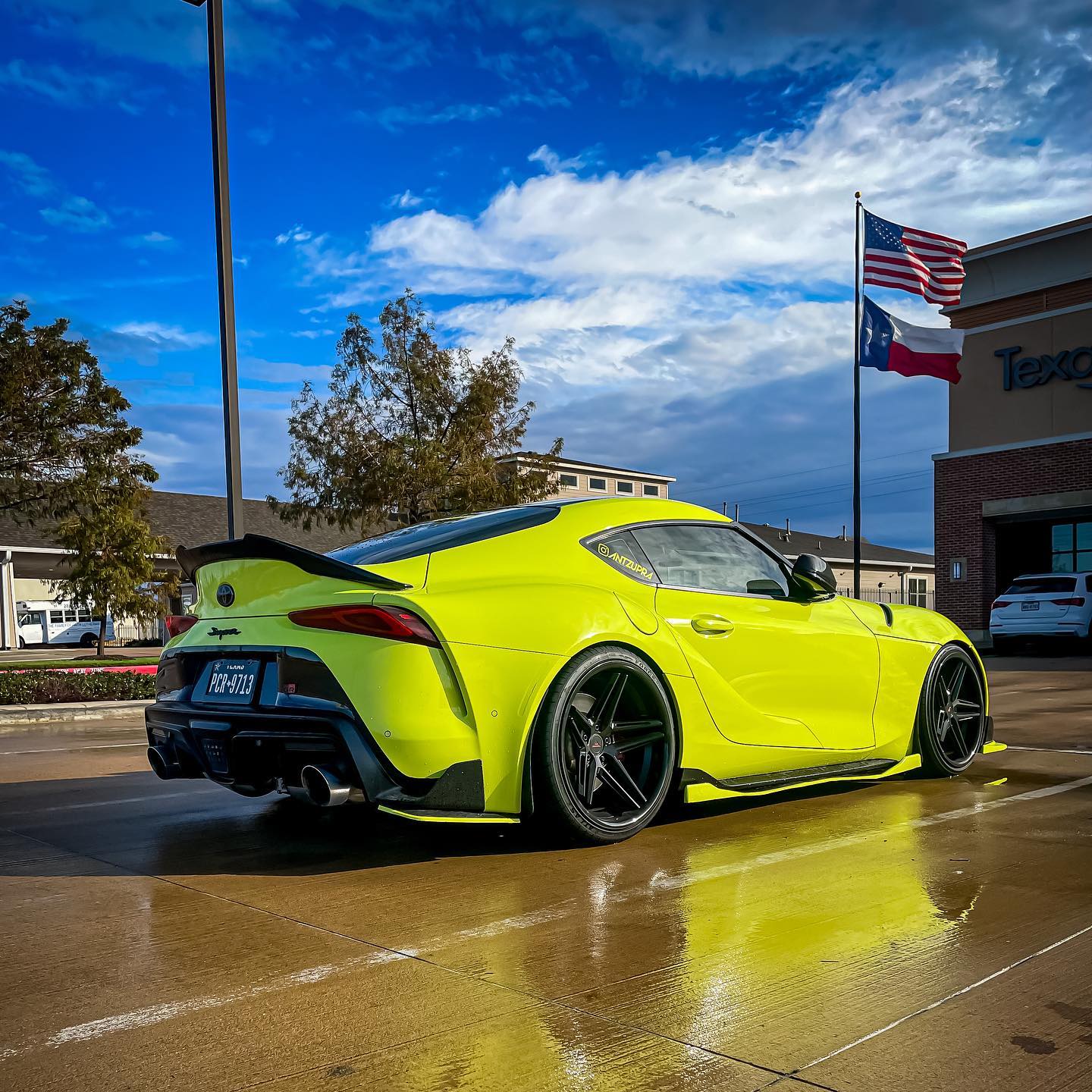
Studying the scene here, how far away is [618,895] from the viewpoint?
12.8 ft

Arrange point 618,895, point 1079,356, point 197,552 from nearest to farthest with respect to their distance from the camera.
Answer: point 618,895 < point 197,552 < point 1079,356

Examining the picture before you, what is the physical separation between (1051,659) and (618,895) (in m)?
18.3

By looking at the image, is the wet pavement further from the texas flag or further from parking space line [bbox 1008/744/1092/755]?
the texas flag

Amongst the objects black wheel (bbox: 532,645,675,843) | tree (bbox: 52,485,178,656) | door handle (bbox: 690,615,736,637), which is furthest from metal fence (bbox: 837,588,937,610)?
black wheel (bbox: 532,645,675,843)

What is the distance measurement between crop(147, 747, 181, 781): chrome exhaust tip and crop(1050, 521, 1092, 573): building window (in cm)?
2553

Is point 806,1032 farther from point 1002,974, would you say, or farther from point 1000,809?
point 1000,809

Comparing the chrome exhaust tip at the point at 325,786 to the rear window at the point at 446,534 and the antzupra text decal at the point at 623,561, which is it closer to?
the rear window at the point at 446,534

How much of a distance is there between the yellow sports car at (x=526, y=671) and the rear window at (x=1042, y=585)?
18.0 meters

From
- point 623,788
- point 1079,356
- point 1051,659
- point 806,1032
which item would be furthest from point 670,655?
point 1079,356

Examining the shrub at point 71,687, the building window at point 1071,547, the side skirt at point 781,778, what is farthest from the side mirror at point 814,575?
the building window at point 1071,547

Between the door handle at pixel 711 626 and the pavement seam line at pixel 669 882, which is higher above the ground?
the door handle at pixel 711 626

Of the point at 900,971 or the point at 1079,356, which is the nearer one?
the point at 900,971

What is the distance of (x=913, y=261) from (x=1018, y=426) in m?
6.32

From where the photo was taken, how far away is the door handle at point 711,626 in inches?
195
